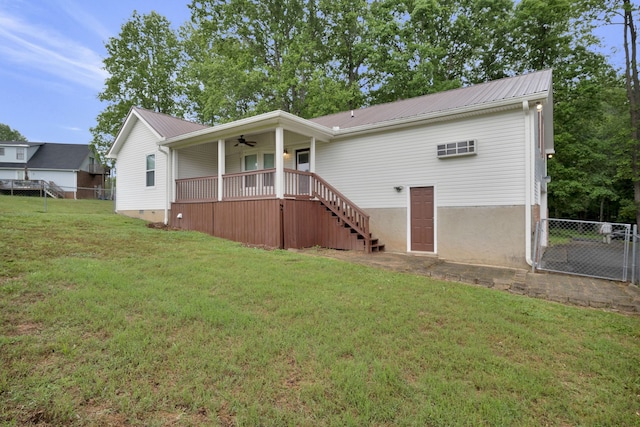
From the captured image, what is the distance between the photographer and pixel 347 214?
30.9 feet

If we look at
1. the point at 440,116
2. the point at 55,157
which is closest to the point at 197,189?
the point at 440,116

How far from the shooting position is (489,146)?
7.91 m

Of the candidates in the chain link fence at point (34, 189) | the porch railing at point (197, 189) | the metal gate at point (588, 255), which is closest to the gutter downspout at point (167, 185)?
the porch railing at point (197, 189)

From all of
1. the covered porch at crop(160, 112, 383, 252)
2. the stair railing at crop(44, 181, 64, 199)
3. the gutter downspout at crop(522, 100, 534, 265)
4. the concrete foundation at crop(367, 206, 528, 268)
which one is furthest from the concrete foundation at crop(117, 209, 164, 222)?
the stair railing at crop(44, 181, 64, 199)

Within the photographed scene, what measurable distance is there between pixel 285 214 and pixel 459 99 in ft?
20.4

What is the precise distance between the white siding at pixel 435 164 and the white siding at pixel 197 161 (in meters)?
4.65

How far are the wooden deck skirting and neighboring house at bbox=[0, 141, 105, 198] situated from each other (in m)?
24.2

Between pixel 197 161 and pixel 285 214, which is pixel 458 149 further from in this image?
pixel 197 161

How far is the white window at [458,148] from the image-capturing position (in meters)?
8.09

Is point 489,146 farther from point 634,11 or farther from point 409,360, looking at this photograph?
point 634,11

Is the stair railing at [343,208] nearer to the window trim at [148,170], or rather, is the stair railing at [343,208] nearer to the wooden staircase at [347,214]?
the wooden staircase at [347,214]

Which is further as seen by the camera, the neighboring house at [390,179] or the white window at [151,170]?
the white window at [151,170]

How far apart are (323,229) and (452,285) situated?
488cm

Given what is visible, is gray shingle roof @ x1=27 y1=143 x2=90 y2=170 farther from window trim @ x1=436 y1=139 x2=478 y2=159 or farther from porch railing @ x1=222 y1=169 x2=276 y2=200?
window trim @ x1=436 y1=139 x2=478 y2=159
